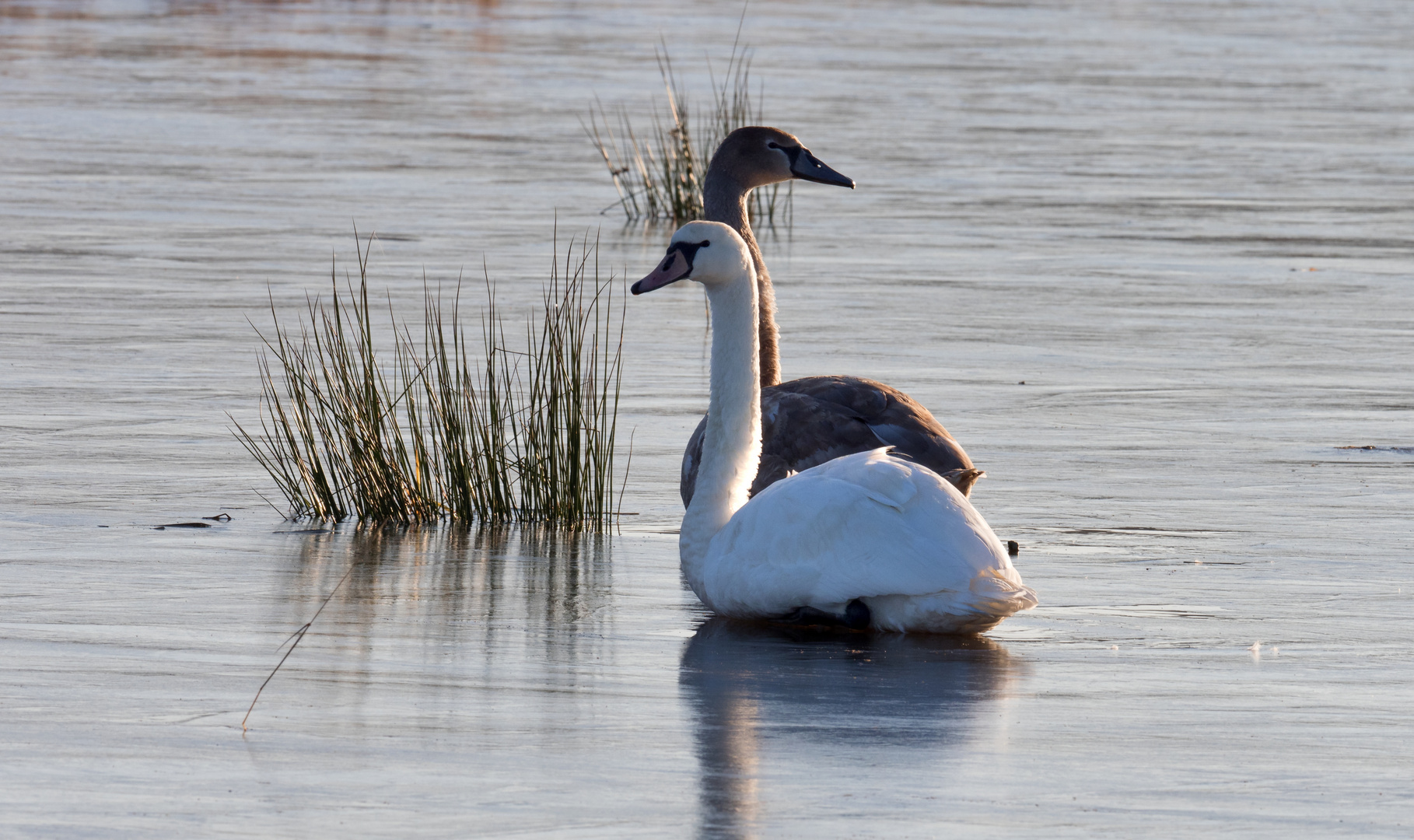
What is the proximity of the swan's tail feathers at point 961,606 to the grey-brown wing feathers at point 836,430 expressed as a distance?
148 cm

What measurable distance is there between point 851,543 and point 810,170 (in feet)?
14.3

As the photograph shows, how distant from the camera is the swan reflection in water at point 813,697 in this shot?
4.97 meters

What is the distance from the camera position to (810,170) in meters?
10.3

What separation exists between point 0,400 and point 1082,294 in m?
7.52

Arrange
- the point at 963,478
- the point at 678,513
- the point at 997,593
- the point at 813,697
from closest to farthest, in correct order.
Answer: the point at 813,697, the point at 997,593, the point at 963,478, the point at 678,513

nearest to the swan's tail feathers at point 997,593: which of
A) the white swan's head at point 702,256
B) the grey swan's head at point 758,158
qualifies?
the white swan's head at point 702,256

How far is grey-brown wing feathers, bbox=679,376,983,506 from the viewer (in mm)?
7926

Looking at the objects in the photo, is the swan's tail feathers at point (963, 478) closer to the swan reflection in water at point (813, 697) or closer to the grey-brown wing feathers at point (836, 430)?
the grey-brown wing feathers at point (836, 430)

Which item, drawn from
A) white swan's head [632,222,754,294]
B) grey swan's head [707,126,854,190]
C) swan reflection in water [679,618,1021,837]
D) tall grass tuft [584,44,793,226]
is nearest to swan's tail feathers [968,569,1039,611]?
swan reflection in water [679,618,1021,837]

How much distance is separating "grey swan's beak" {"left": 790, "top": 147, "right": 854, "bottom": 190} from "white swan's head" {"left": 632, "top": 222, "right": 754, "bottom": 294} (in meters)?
3.16

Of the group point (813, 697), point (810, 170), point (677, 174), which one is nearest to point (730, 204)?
point (810, 170)

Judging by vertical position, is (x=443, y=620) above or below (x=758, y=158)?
below

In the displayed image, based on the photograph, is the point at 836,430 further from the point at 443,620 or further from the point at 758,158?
the point at 758,158

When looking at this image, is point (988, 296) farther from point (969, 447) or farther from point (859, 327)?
point (969, 447)
